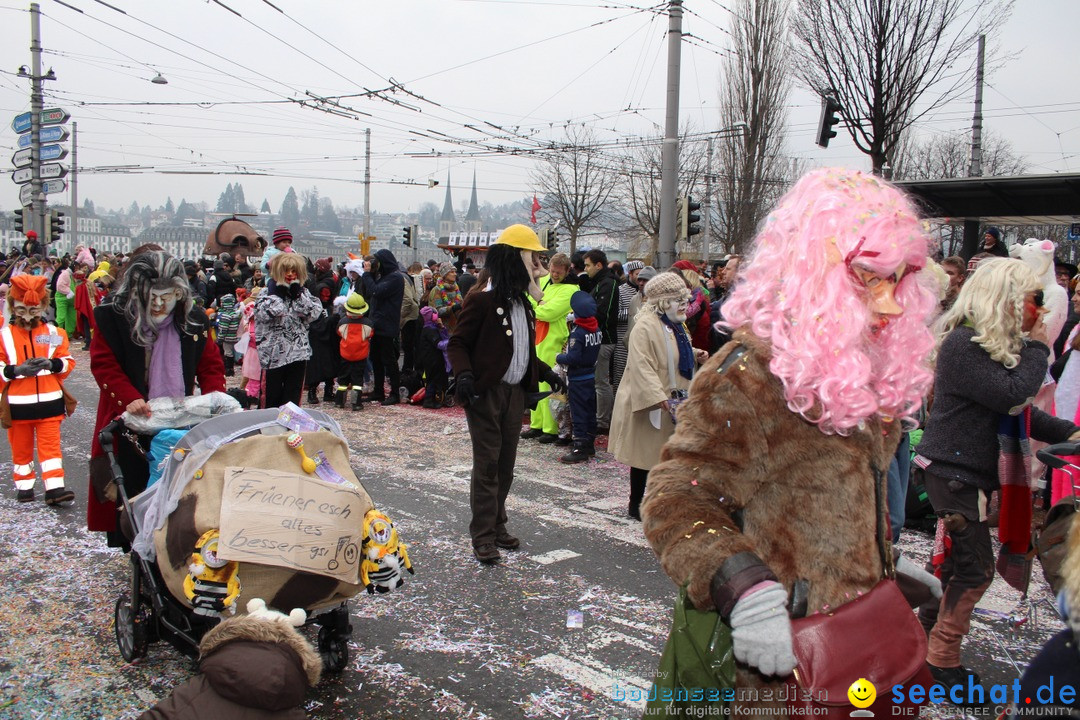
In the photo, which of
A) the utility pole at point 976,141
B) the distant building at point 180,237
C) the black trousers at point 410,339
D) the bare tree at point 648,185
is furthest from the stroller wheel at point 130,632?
the distant building at point 180,237

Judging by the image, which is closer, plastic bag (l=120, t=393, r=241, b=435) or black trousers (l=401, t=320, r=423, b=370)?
plastic bag (l=120, t=393, r=241, b=435)

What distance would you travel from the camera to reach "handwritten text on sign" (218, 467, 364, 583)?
2963 millimetres

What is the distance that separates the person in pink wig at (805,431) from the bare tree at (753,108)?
24668 mm

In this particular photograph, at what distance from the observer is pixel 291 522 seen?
9.95 ft

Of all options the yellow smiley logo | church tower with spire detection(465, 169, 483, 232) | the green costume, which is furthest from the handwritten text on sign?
church tower with spire detection(465, 169, 483, 232)

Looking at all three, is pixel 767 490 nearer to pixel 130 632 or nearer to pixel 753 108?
pixel 130 632

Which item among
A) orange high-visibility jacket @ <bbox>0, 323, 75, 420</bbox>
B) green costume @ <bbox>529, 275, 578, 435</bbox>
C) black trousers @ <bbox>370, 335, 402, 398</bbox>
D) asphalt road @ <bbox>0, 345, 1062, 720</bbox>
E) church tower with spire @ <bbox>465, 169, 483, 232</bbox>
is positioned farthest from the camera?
church tower with spire @ <bbox>465, 169, 483, 232</bbox>

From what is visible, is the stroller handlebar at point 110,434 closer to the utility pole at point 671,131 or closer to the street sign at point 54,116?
the utility pole at point 671,131

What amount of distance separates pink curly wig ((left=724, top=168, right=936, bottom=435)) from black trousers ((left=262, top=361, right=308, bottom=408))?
6.81m

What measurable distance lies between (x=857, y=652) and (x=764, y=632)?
0.28 m

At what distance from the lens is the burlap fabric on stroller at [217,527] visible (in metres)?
3.01

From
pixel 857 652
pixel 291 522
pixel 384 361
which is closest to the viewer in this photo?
pixel 857 652

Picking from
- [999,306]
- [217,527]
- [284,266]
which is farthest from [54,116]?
[999,306]

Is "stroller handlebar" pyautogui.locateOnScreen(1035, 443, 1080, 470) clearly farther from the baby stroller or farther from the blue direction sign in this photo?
the blue direction sign
